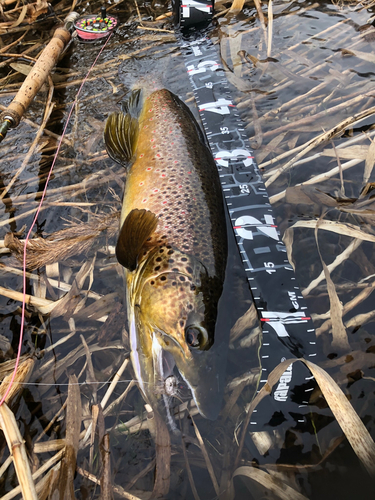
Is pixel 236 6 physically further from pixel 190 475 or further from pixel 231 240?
pixel 190 475

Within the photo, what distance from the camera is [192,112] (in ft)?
12.3

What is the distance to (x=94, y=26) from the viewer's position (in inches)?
181

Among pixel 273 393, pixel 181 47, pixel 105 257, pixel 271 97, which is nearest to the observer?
pixel 273 393

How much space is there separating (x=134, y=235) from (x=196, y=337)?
0.89 m

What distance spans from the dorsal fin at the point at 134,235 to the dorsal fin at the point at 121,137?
33.2 inches

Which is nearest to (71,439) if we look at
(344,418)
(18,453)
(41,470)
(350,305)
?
(41,470)

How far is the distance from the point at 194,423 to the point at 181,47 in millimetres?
4572

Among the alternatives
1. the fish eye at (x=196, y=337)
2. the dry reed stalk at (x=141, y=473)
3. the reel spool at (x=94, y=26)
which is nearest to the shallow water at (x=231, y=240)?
the dry reed stalk at (x=141, y=473)

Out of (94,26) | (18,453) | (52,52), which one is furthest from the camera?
(94,26)

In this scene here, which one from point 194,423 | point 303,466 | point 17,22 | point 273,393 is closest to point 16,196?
point 194,423

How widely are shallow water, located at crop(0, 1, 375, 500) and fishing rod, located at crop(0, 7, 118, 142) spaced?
0.18 meters

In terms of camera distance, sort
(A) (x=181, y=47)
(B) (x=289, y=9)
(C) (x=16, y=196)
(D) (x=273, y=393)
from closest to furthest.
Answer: (D) (x=273, y=393) → (C) (x=16, y=196) → (A) (x=181, y=47) → (B) (x=289, y=9)

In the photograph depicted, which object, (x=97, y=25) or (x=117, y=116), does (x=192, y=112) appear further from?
(x=97, y=25)

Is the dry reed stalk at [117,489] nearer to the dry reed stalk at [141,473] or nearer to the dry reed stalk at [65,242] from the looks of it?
the dry reed stalk at [141,473]
